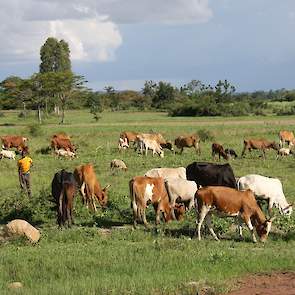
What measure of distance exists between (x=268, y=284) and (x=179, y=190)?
6.72 meters

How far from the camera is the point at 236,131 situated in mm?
46500

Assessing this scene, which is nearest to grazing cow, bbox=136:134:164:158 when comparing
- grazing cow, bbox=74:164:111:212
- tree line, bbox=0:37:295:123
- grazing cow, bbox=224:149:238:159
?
grazing cow, bbox=224:149:238:159

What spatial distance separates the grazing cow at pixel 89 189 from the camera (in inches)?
716

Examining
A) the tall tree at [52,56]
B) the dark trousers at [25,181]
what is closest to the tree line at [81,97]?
the tall tree at [52,56]

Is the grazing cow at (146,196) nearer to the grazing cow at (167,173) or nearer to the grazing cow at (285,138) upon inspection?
the grazing cow at (167,173)

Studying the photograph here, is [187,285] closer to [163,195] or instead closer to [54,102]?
[163,195]

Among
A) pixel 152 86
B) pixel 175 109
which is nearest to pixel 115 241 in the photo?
pixel 175 109

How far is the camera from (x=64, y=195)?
643 inches

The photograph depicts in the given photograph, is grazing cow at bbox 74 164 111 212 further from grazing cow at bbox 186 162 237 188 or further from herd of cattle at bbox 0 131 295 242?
grazing cow at bbox 186 162 237 188

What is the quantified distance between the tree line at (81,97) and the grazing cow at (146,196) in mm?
50958

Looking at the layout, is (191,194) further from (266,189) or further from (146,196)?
(266,189)

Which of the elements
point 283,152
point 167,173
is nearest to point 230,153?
point 283,152

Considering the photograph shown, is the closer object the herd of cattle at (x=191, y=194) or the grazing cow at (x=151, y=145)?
the herd of cattle at (x=191, y=194)

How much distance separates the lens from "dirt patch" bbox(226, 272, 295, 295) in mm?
9820
